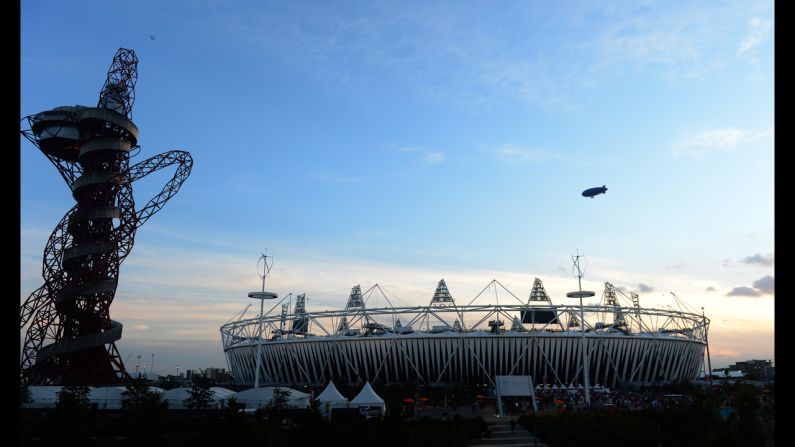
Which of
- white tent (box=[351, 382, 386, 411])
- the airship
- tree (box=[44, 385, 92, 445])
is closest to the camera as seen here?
tree (box=[44, 385, 92, 445])

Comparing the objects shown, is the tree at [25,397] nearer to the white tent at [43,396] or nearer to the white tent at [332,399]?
the white tent at [43,396]

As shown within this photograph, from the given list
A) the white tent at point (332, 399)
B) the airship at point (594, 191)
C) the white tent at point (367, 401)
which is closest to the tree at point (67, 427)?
the white tent at point (332, 399)

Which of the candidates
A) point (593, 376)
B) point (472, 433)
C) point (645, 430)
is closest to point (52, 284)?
point (472, 433)

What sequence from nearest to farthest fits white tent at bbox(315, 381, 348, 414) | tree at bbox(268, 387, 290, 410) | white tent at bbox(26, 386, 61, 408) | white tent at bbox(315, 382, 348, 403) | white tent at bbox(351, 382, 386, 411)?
tree at bbox(268, 387, 290, 410) → white tent at bbox(351, 382, 386, 411) → white tent at bbox(315, 381, 348, 414) → white tent at bbox(315, 382, 348, 403) → white tent at bbox(26, 386, 61, 408)

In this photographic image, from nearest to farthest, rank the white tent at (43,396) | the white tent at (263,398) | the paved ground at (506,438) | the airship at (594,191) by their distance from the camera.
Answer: the paved ground at (506,438) < the white tent at (263,398) < the white tent at (43,396) < the airship at (594,191)

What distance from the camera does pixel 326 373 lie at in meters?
102

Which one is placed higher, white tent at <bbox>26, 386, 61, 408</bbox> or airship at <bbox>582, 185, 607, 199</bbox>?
airship at <bbox>582, 185, 607, 199</bbox>

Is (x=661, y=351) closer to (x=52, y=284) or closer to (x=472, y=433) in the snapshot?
(x=472, y=433)

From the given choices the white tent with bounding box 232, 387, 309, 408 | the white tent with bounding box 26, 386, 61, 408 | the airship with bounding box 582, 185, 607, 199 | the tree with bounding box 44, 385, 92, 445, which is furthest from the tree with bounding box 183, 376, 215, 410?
the airship with bounding box 582, 185, 607, 199

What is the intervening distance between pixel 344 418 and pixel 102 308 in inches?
1285

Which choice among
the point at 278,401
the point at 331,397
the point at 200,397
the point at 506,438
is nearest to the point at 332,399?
the point at 331,397

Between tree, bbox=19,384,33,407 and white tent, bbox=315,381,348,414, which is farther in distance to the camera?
white tent, bbox=315,381,348,414

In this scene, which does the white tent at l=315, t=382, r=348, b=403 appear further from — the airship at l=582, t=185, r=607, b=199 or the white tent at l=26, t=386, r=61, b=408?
the airship at l=582, t=185, r=607, b=199

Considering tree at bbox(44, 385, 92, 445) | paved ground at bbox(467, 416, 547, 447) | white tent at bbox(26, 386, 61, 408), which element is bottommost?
paved ground at bbox(467, 416, 547, 447)
